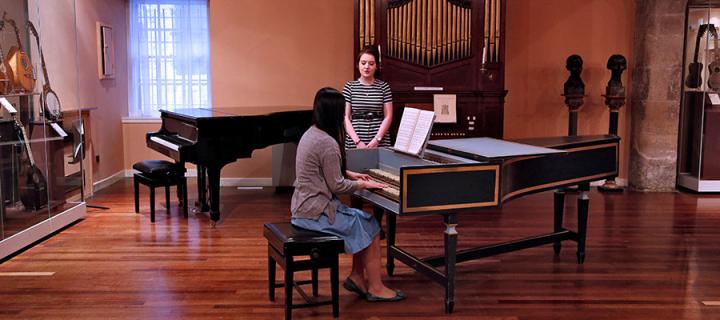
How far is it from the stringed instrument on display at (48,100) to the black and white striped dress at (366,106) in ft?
7.25

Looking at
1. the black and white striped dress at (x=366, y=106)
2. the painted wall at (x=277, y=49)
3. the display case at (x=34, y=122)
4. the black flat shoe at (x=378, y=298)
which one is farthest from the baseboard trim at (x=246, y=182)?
the black flat shoe at (x=378, y=298)

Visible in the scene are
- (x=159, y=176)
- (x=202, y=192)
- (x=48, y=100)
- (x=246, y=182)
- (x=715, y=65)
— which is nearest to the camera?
(x=48, y=100)

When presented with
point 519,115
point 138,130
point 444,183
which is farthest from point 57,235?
point 519,115

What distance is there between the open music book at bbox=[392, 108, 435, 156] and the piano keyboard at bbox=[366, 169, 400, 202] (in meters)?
0.16

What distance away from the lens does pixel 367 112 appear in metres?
5.73

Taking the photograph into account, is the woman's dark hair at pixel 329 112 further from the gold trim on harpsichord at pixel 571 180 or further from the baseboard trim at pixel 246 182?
the baseboard trim at pixel 246 182

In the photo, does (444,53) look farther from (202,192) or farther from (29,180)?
(29,180)

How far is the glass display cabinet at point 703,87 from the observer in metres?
7.45

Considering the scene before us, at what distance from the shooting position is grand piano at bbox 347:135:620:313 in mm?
3627

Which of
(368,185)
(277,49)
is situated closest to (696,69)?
(277,49)

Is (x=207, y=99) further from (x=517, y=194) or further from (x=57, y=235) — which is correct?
(x=517, y=194)

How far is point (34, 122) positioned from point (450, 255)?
3276 millimetres

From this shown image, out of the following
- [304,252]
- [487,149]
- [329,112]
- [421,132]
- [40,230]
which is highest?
[329,112]

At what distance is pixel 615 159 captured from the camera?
4945 millimetres
